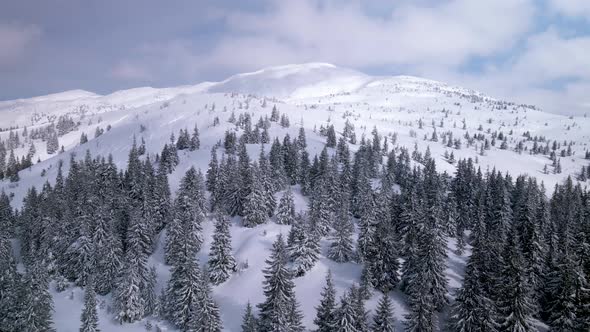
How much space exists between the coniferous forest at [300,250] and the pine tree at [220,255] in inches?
9.2

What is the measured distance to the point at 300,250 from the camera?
6500 centimetres

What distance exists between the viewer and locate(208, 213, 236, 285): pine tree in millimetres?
65438

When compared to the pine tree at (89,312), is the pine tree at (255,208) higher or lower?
higher

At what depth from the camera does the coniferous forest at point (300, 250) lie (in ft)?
142

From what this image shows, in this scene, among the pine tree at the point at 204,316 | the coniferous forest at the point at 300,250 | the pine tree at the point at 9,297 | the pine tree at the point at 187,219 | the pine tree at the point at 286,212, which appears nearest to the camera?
the pine tree at the point at 9,297

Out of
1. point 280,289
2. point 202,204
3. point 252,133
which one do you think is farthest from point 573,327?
point 252,133

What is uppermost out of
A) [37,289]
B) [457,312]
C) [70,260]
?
[37,289]

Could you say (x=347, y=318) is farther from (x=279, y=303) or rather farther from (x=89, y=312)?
(x=89, y=312)

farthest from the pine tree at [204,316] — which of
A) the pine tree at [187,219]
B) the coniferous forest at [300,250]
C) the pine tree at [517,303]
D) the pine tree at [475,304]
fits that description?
the pine tree at [517,303]

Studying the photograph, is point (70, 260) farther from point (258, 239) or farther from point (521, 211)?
point (521, 211)

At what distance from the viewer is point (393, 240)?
58.8m

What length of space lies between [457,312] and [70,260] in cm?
6714

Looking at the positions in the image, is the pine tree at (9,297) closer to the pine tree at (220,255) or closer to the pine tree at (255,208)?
the pine tree at (220,255)

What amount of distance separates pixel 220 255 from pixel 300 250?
45.3 ft
